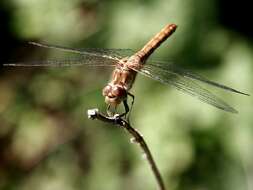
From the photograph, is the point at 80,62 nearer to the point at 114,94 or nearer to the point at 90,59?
the point at 90,59

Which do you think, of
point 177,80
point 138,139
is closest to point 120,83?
point 177,80


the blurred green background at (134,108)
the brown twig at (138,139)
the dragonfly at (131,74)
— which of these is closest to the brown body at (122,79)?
the dragonfly at (131,74)

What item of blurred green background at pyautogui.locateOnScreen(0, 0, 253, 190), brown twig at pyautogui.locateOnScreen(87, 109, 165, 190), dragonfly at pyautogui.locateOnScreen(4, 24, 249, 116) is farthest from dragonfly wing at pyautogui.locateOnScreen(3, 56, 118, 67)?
blurred green background at pyautogui.locateOnScreen(0, 0, 253, 190)

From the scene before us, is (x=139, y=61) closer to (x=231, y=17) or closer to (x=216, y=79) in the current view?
(x=216, y=79)

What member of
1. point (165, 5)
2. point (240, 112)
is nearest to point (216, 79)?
point (240, 112)

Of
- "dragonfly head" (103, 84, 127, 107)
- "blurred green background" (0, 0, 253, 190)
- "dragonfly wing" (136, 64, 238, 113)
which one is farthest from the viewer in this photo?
"blurred green background" (0, 0, 253, 190)

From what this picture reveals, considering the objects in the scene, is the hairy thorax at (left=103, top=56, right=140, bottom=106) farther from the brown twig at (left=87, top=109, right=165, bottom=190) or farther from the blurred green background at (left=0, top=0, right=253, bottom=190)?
the blurred green background at (left=0, top=0, right=253, bottom=190)

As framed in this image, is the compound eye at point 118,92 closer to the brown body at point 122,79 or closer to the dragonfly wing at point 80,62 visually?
the brown body at point 122,79
